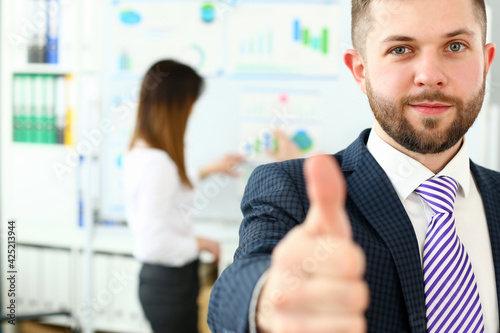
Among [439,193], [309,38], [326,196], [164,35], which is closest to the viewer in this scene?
[326,196]

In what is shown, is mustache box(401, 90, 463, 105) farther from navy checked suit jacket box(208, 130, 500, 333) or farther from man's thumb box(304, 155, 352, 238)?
man's thumb box(304, 155, 352, 238)

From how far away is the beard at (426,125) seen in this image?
2.80 feet

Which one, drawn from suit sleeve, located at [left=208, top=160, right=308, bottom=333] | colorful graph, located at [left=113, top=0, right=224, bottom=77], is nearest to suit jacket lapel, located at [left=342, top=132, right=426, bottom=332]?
suit sleeve, located at [left=208, top=160, right=308, bottom=333]

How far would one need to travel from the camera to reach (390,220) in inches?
32.5

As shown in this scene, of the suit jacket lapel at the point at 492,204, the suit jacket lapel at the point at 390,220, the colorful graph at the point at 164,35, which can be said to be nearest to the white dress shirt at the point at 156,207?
the colorful graph at the point at 164,35

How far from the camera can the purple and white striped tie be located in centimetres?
80

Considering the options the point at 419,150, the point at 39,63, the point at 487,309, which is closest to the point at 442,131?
the point at 419,150

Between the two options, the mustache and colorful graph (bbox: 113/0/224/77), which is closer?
the mustache

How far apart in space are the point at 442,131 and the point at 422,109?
56mm

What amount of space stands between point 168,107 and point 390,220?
1.25 metres

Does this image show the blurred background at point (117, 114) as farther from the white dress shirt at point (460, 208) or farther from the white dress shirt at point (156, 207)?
the white dress shirt at point (460, 208)

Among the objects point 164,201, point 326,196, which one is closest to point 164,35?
point 164,201

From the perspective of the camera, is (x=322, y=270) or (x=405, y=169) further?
(x=405, y=169)

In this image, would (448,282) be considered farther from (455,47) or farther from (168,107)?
(168,107)
